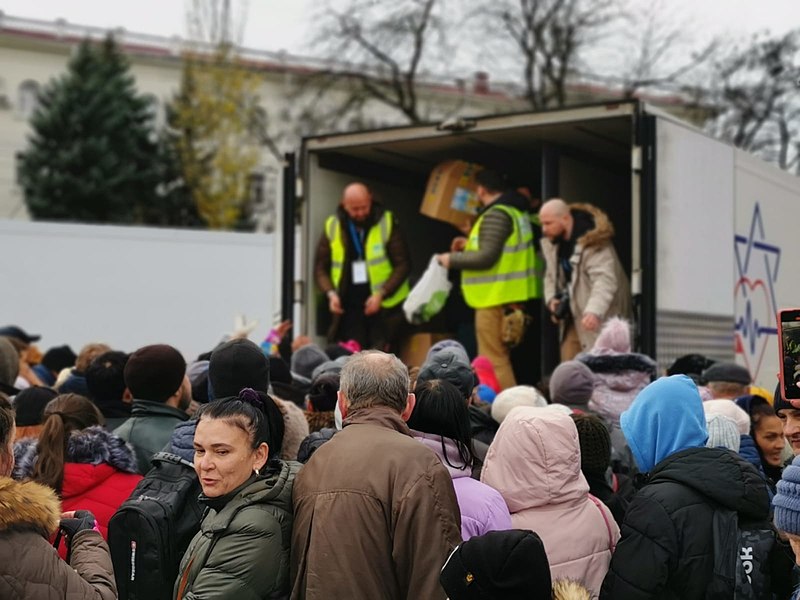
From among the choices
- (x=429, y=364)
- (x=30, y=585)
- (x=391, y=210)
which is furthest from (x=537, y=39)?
(x=30, y=585)

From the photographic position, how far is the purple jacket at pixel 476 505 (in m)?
3.40

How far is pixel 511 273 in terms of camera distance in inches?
331

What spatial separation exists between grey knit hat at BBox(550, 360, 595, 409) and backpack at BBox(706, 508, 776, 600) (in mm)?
2139

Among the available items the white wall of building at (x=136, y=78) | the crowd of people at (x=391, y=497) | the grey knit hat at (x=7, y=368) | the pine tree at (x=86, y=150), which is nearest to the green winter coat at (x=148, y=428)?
the crowd of people at (x=391, y=497)

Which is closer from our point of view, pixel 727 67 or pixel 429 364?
pixel 429 364

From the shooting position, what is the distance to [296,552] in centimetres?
321

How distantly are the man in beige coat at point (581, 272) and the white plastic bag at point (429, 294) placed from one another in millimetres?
821

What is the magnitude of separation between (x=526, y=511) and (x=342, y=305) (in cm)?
551

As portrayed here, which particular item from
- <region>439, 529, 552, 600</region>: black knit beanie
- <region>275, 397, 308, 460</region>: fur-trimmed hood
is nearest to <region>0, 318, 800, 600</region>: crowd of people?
<region>439, 529, 552, 600</region>: black knit beanie

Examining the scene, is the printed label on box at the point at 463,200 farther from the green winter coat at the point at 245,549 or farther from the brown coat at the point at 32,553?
the brown coat at the point at 32,553

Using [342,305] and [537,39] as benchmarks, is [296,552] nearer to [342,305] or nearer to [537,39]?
[342,305]

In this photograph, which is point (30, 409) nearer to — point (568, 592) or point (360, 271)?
point (568, 592)

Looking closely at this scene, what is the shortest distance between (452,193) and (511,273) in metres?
1.02

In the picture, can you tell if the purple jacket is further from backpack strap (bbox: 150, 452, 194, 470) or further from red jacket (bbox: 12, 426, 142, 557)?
red jacket (bbox: 12, 426, 142, 557)
